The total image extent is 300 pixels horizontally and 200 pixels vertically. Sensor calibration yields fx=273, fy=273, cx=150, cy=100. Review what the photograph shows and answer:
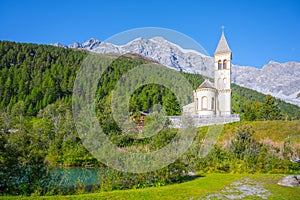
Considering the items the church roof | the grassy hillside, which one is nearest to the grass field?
the grassy hillside

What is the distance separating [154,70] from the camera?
16.5 metres

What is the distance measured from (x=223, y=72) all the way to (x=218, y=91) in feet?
10.6

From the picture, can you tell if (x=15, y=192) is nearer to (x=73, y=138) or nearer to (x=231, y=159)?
(x=231, y=159)

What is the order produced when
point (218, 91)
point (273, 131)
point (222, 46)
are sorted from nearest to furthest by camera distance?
1. point (273, 131)
2. point (218, 91)
3. point (222, 46)

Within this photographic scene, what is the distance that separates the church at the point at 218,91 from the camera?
3713 centimetres

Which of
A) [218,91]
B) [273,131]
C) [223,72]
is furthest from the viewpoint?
[223,72]

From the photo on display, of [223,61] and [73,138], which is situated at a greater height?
[223,61]

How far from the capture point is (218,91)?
40.4 meters

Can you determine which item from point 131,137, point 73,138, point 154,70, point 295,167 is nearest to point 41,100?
point 73,138

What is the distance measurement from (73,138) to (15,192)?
56.2 feet

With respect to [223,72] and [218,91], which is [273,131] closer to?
[218,91]

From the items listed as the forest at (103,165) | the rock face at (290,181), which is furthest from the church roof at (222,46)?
the rock face at (290,181)

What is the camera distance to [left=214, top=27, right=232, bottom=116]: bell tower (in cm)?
3962

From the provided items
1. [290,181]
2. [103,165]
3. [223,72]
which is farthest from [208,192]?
[223,72]
